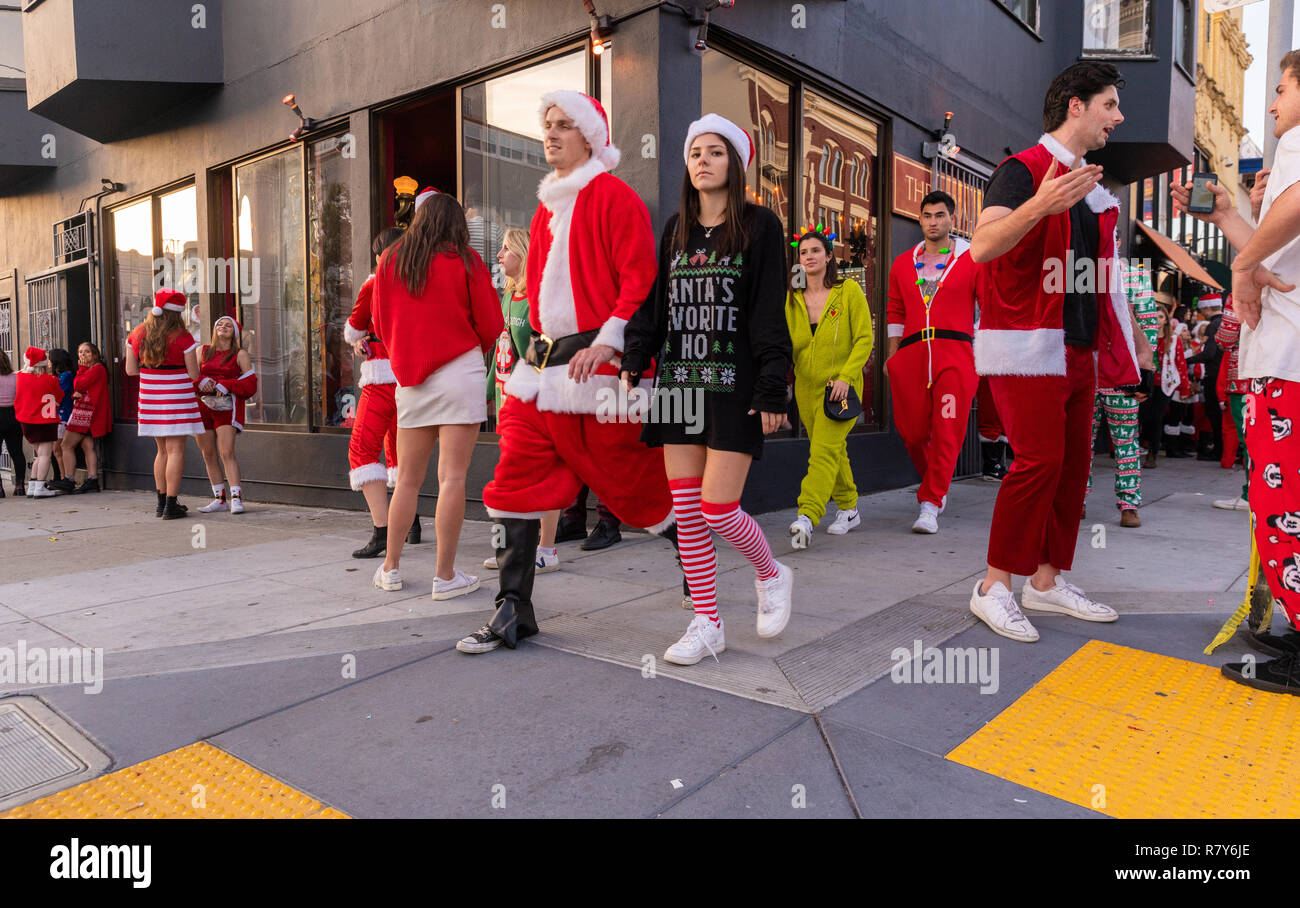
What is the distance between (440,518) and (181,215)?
8.72 m

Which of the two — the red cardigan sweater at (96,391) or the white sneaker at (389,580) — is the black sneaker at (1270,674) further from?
the red cardigan sweater at (96,391)

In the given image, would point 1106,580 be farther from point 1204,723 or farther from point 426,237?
point 426,237

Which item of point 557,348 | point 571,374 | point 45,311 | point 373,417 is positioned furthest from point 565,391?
point 45,311

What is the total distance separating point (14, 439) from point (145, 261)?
302 centimetres

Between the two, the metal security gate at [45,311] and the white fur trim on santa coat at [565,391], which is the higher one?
the metal security gate at [45,311]

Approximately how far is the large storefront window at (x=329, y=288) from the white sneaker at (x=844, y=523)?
5.05 m

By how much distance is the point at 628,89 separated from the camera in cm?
582

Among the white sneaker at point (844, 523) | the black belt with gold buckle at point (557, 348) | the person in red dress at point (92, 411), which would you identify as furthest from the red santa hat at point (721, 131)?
the person in red dress at point (92, 411)

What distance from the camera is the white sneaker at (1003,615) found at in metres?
3.45

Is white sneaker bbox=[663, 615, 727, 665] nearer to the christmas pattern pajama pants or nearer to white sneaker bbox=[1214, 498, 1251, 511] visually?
the christmas pattern pajama pants

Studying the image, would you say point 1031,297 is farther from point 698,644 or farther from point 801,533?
point 801,533

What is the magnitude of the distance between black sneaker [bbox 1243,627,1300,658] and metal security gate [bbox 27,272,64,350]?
15059 millimetres

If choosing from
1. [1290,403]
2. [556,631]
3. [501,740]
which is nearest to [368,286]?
[556,631]

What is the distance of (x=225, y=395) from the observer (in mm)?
7922
